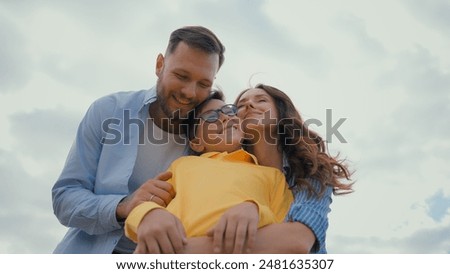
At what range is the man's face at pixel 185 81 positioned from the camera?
13.0 feet

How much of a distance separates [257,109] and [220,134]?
305mm

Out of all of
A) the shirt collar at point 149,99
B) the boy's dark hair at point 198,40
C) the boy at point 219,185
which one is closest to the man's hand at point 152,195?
the boy at point 219,185

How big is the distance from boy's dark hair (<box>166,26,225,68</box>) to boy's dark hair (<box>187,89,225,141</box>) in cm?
31

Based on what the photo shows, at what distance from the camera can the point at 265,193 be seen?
3283 mm

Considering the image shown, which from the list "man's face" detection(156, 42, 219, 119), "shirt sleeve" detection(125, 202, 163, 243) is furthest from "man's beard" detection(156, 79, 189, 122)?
"shirt sleeve" detection(125, 202, 163, 243)

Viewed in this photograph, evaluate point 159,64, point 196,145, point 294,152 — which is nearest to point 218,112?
point 196,145

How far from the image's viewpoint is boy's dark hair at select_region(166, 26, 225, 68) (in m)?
4.12

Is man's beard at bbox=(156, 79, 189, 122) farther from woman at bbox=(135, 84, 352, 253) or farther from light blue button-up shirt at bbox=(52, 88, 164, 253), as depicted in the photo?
woman at bbox=(135, 84, 352, 253)

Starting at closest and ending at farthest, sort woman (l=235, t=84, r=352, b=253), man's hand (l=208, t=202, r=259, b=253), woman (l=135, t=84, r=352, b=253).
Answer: man's hand (l=208, t=202, r=259, b=253)
woman (l=135, t=84, r=352, b=253)
woman (l=235, t=84, r=352, b=253)

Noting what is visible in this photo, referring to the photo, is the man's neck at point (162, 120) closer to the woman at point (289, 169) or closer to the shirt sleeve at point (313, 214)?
the woman at point (289, 169)
